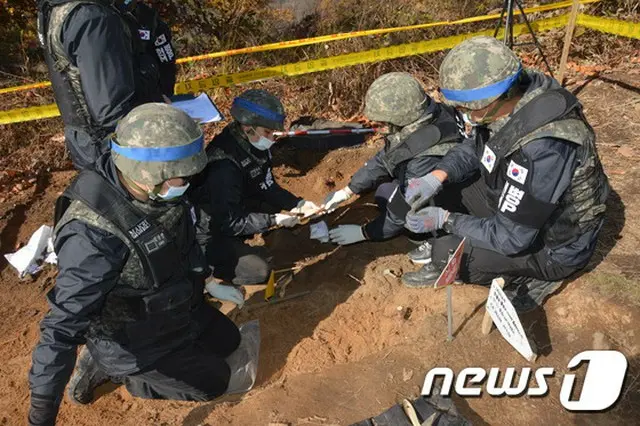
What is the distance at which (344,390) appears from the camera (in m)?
3.65

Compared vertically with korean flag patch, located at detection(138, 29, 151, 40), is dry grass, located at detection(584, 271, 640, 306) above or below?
below

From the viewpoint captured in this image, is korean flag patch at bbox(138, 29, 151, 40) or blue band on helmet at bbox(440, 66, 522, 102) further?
korean flag patch at bbox(138, 29, 151, 40)

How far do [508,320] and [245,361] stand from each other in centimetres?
199

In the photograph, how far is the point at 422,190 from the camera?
13.7 ft

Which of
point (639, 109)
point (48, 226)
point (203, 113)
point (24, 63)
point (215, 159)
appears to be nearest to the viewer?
point (215, 159)

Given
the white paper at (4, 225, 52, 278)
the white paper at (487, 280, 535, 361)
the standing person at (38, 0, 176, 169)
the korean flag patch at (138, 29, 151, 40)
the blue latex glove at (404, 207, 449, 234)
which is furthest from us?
the white paper at (4, 225, 52, 278)

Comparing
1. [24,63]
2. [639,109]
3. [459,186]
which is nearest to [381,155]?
[459,186]

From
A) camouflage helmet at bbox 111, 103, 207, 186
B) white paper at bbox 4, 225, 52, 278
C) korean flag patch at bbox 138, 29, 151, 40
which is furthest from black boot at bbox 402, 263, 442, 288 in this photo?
white paper at bbox 4, 225, 52, 278

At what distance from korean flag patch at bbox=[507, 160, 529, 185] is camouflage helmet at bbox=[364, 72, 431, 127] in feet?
3.42

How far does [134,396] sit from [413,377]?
80.8 inches

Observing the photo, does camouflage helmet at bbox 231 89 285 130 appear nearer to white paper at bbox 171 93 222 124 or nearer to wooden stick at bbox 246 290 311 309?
white paper at bbox 171 93 222 124

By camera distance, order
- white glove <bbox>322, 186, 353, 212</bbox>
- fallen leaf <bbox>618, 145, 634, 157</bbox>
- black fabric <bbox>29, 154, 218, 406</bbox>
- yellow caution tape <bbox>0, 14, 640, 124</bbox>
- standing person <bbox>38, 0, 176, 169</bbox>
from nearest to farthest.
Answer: black fabric <bbox>29, 154, 218, 406</bbox> → standing person <bbox>38, 0, 176, 169</bbox> → white glove <bbox>322, 186, 353, 212</bbox> → fallen leaf <bbox>618, 145, 634, 157</bbox> → yellow caution tape <bbox>0, 14, 640, 124</bbox>

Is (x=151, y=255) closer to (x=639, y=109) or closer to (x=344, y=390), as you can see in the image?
(x=344, y=390)

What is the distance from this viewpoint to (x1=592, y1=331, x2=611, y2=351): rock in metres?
3.62
